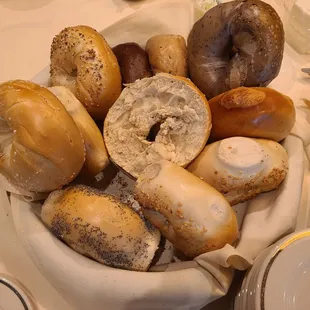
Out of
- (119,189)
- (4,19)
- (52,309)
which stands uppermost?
(4,19)

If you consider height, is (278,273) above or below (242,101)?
below

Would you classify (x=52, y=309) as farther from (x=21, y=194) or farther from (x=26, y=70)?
(x=26, y=70)

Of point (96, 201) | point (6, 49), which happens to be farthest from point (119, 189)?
point (6, 49)

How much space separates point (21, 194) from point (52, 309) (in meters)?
0.19

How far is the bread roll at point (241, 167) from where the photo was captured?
2.17ft

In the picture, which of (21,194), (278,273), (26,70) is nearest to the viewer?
(278,273)

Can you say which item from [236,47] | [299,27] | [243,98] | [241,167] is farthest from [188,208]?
[299,27]

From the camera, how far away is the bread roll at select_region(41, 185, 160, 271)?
2.02 ft

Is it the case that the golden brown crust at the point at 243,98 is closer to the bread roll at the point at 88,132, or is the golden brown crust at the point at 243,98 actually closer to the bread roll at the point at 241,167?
the bread roll at the point at 241,167

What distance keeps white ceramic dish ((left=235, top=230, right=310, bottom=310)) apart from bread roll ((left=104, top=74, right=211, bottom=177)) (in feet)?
0.66

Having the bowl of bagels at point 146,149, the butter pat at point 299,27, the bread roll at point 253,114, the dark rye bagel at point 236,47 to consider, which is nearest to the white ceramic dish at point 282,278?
the bowl of bagels at point 146,149

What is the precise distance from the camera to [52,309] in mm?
699

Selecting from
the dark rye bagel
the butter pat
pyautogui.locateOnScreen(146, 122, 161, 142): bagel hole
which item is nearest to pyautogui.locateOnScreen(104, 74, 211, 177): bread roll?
pyautogui.locateOnScreen(146, 122, 161, 142): bagel hole

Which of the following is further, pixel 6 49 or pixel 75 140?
pixel 6 49
